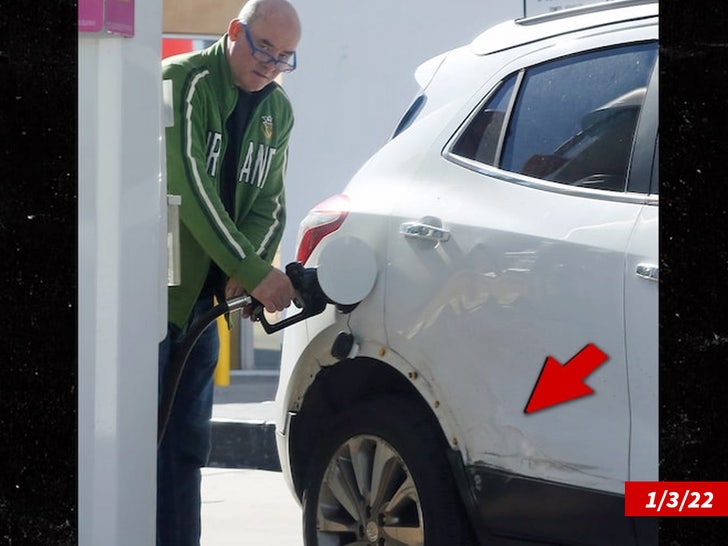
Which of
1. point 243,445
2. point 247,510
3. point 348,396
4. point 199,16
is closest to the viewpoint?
point 348,396

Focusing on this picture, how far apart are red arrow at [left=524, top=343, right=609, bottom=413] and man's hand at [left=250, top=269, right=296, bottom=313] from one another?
0.80 meters

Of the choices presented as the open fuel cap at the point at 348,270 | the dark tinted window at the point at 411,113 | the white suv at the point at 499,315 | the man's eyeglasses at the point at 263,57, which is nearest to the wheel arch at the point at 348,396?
the white suv at the point at 499,315

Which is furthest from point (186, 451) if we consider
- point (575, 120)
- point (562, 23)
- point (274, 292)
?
point (562, 23)

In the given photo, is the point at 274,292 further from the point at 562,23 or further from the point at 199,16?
the point at 199,16

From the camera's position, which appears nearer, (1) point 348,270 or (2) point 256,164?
(1) point 348,270

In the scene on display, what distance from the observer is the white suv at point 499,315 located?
10.9ft

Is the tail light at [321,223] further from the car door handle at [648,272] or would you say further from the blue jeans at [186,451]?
the car door handle at [648,272]

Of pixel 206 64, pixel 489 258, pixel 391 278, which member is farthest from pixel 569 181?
pixel 206 64

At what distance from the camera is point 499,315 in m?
3.53

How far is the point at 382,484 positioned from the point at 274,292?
0.60 metres

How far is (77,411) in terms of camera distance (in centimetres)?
248

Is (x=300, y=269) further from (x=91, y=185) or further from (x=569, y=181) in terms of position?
(x=91, y=185)

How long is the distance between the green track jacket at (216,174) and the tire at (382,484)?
0.50 m
